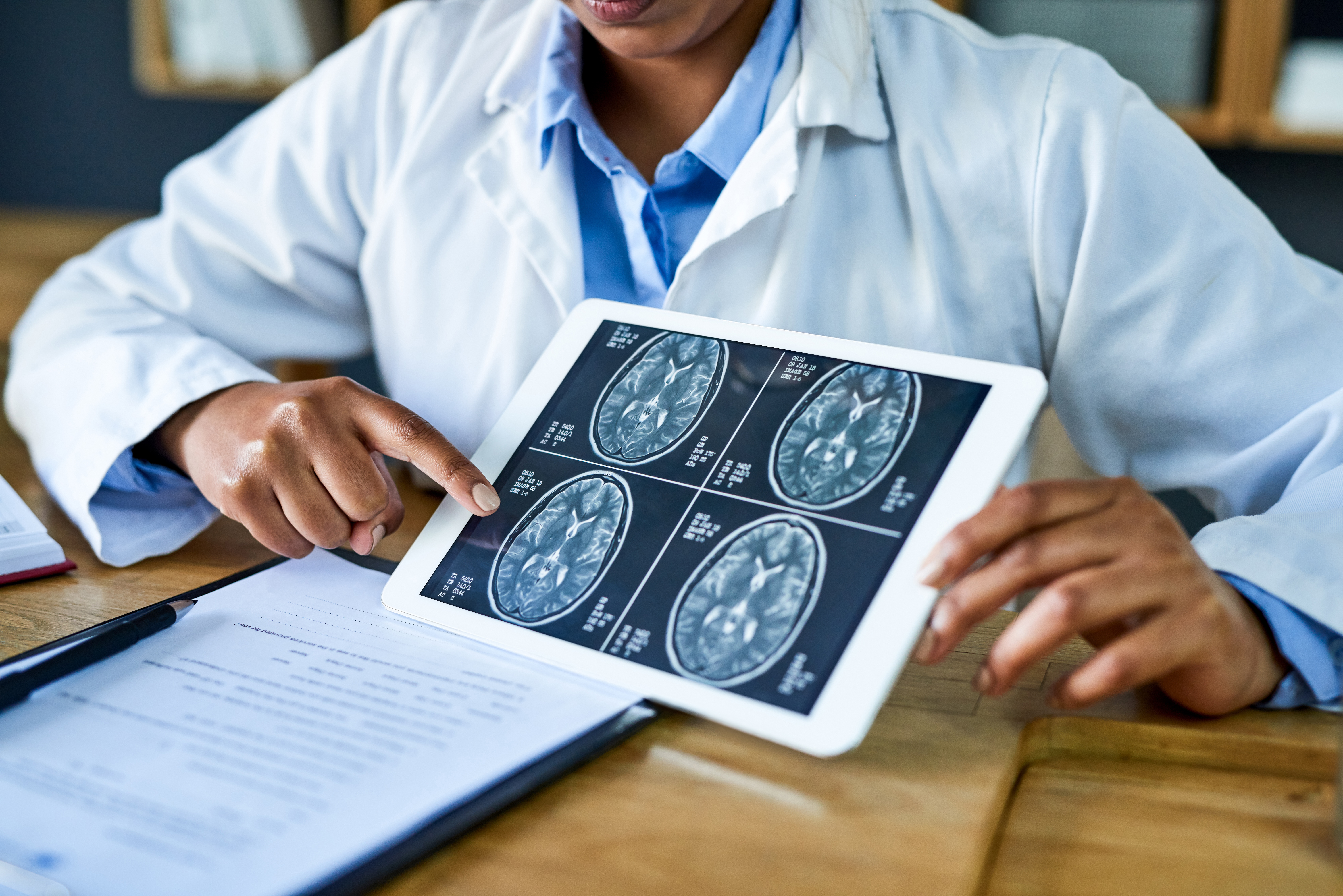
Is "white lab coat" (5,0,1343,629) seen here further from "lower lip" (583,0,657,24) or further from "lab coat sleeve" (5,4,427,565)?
"lower lip" (583,0,657,24)

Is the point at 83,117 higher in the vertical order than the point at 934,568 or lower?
lower

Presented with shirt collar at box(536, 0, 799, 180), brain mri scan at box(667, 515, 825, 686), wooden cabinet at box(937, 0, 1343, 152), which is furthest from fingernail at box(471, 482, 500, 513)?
wooden cabinet at box(937, 0, 1343, 152)

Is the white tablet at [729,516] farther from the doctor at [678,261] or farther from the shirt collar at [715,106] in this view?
the shirt collar at [715,106]

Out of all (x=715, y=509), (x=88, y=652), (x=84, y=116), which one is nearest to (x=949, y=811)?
(x=715, y=509)

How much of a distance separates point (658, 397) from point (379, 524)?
0.19 meters

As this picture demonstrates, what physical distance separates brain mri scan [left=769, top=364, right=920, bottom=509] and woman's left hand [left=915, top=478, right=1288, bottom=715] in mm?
59

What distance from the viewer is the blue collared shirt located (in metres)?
0.81

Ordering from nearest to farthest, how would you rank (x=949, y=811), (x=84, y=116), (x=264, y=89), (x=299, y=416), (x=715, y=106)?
(x=949, y=811), (x=299, y=416), (x=715, y=106), (x=264, y=89), (x=84, y=116)

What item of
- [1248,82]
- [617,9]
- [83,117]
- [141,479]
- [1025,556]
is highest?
[617,9]

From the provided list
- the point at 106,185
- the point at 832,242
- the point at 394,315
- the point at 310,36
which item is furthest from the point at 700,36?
the point at 106,185

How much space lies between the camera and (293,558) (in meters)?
0.65

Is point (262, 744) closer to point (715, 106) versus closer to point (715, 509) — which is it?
point (715, 509)

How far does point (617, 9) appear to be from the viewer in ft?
2.41

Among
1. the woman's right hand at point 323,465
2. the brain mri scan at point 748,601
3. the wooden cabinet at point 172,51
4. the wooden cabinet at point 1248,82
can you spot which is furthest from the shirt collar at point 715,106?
the wooden cabinet at point 172,51
